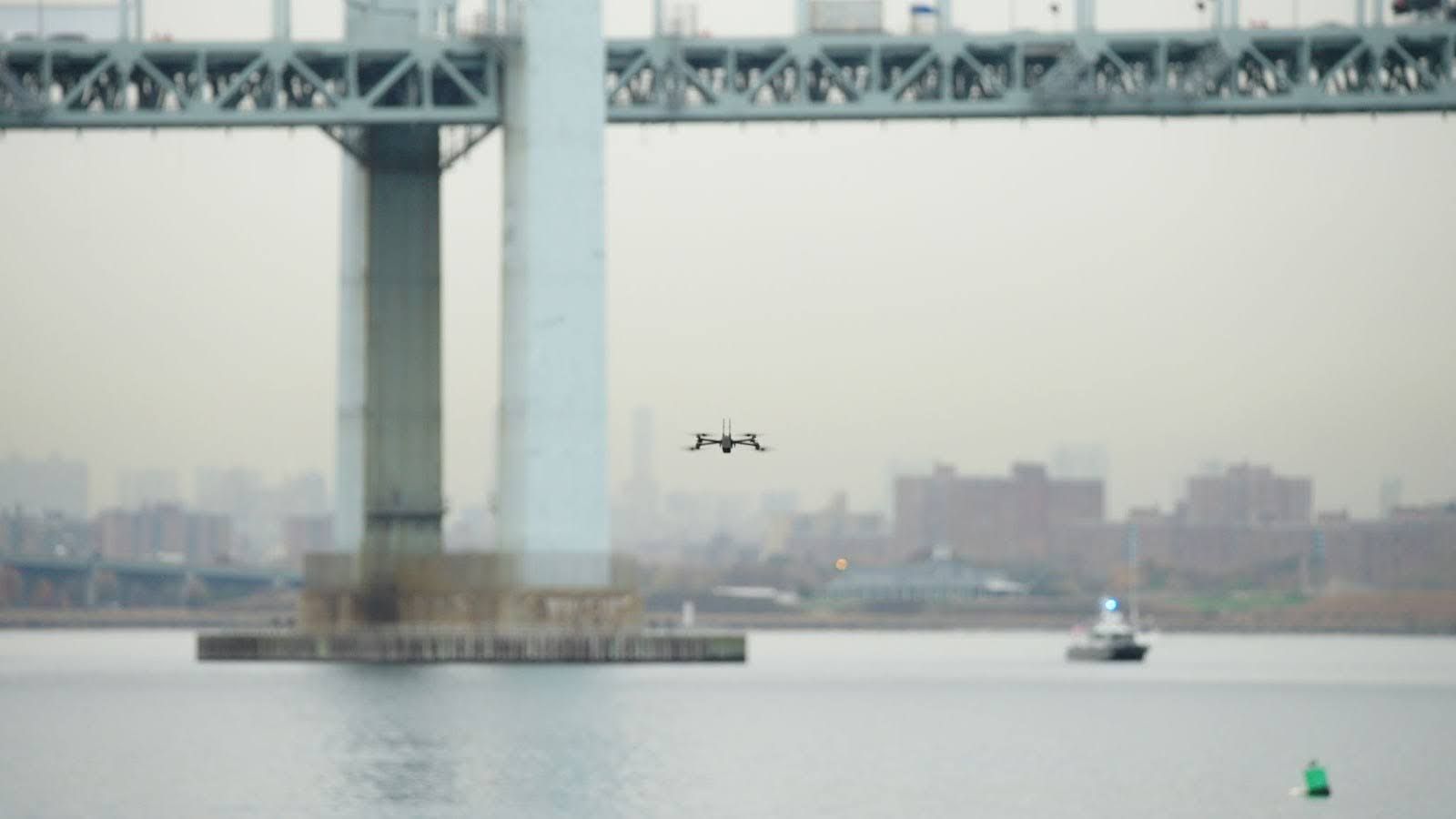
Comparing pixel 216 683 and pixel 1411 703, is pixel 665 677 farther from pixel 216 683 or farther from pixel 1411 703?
pixel 1411 703

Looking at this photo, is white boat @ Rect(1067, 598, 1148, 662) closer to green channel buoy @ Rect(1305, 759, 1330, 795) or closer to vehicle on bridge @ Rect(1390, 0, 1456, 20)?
vehicle on bridge @ Rect(1390, 0, 1456, 20)

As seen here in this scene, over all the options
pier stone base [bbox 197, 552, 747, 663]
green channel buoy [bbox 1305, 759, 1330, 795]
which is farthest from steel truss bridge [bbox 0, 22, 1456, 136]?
green channel buoy [bbox 1305, 759, 1330, 795]

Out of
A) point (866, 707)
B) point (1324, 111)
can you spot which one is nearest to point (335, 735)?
point (866, 707)

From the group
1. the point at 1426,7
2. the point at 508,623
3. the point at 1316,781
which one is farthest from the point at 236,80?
the point at 1316,781

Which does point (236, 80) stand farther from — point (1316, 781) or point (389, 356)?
point (1316, 781)

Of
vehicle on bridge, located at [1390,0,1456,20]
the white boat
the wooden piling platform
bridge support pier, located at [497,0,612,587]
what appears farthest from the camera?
the white boat
